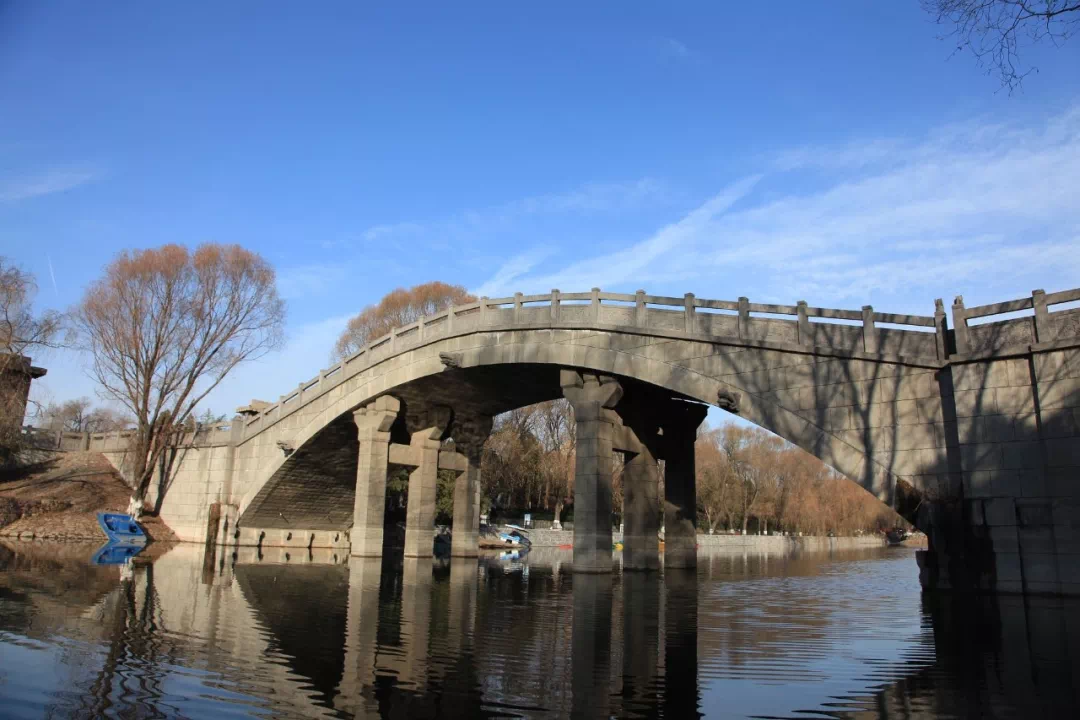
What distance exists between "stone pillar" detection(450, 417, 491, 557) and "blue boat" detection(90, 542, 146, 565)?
12.4 meters

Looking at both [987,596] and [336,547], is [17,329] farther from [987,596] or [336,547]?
[987,596]

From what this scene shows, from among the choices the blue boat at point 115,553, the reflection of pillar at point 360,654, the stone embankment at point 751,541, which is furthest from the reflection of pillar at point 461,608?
the stone embankment at point 751,541

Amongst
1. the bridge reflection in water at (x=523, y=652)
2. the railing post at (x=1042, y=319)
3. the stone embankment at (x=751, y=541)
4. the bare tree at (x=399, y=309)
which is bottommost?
the stone embankment at (x=751, y=541)

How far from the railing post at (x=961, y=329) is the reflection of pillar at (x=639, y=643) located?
8.25 meters

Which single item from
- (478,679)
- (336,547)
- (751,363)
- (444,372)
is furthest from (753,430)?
(478,679)

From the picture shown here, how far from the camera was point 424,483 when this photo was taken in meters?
33.3

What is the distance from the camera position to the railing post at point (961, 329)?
1636cm

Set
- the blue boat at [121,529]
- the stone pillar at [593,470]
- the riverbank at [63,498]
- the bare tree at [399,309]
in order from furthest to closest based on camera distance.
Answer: the bare tree at [399,309], the riverbank at [63,498], the blue boat at [121,529], the stone pillar at [593,470]

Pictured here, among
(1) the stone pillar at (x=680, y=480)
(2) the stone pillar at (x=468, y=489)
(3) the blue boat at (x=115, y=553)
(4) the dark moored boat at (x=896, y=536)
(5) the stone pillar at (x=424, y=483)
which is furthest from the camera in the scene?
(4) the dark moored boat at (x=896, y=536)

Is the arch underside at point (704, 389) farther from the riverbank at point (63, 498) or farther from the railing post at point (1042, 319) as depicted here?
the riverbank at point (63, 498)

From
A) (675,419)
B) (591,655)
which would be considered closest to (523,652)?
(591,655)

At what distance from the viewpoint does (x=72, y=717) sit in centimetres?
584

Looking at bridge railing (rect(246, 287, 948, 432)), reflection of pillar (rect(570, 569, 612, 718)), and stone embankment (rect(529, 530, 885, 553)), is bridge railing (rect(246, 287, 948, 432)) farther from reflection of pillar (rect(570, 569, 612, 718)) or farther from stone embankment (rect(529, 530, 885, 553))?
stone embankment (rect(529, 530, 885, 553))

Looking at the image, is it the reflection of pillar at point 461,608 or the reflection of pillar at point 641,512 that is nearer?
the reflection of pillar at point 461,608
